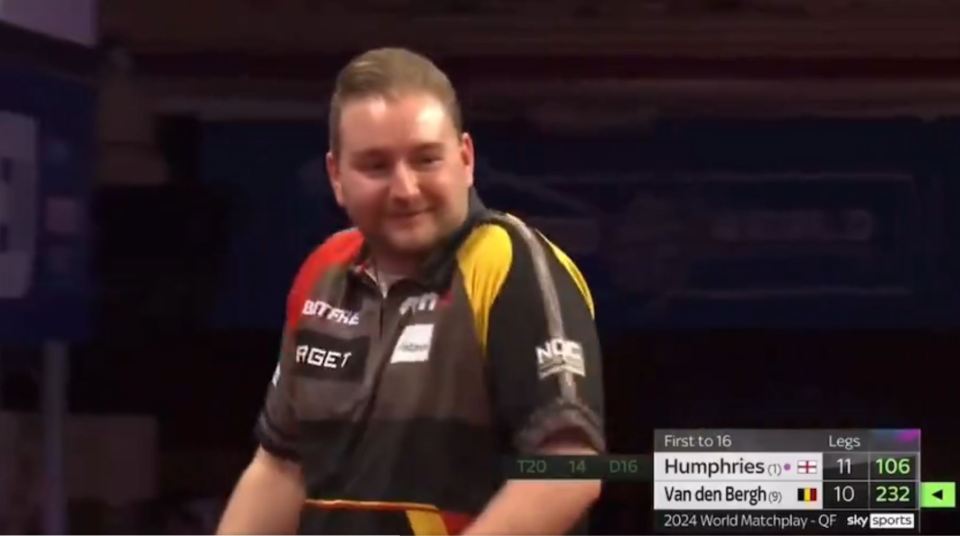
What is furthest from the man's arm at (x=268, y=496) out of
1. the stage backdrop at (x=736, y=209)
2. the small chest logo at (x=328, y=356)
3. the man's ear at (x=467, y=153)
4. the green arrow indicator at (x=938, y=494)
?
the green arrow indicator at (x=938, y=494)

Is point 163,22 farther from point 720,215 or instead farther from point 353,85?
point 720,215

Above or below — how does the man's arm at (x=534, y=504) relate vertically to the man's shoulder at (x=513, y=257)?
below

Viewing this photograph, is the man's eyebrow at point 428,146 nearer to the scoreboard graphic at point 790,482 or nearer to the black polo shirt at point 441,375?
the black polo shirt at point 441,375

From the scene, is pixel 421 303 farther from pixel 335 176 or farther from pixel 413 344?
pixel 335 176

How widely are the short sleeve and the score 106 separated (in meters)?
0.33

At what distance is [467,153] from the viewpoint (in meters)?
2.37

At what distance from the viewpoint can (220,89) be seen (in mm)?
2385

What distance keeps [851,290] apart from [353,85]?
0.76 m

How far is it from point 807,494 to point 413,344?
605 mm

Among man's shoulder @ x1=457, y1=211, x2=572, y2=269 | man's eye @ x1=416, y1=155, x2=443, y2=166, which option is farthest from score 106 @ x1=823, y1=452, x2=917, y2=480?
man's eye @ x1=416, y1=155, x2=443, y2=166

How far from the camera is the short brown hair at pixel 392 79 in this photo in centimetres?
235

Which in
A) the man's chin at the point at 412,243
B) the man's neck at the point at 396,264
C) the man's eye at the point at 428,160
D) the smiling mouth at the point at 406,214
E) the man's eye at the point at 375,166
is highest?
the man's eye at the point at 428,160

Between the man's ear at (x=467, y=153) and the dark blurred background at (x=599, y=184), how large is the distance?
0.02 meters

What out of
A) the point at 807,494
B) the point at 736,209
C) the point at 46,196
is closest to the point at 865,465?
the point at 807,494
